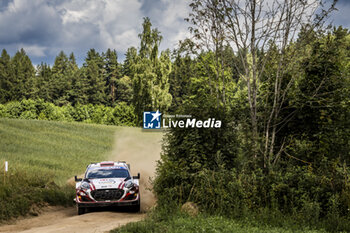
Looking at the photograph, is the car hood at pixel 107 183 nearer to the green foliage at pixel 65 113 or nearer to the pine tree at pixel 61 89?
the green foliage at pixel 65 113

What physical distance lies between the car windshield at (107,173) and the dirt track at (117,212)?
49.3 inches

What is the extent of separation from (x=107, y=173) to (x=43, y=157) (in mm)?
20238

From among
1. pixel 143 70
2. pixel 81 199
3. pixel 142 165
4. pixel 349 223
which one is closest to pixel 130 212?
pixel 81 199

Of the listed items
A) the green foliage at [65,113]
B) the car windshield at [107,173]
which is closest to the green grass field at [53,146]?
the car windshield at [107,173]

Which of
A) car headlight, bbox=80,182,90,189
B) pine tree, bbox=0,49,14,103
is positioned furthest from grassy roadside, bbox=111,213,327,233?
pine tree, bbox=0,49,14,103

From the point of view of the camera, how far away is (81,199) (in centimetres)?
1329

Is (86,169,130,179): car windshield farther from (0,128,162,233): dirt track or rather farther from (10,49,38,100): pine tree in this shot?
(10,49,38,100): pine tree

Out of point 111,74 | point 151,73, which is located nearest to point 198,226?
point 151,73

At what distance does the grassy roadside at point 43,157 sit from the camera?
1549cm

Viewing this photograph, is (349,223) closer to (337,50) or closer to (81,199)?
(337,50)

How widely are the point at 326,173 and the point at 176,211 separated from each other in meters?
5.14

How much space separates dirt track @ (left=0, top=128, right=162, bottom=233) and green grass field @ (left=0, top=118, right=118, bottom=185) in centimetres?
246

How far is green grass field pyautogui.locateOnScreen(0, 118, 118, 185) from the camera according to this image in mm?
27422

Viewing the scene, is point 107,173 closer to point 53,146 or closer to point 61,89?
point 53,146
